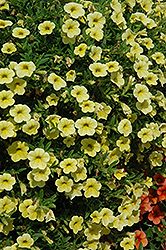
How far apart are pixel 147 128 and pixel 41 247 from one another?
1.27 m

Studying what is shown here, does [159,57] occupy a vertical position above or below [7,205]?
above

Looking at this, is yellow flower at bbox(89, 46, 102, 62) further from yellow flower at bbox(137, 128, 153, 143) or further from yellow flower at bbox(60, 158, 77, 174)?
yellow flower at bbox(60, 158, 77, 174)

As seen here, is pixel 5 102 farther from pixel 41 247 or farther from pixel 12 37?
pixel 41 247

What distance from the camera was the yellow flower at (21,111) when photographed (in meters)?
2.39

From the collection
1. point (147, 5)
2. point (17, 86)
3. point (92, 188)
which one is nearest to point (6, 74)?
point (17, 86)

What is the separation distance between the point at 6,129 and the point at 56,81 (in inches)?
20.6

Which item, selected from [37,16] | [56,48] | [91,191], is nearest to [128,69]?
[56,48]

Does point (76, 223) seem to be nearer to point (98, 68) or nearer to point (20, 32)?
point (98, 68)

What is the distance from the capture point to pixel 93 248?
2.61 metres

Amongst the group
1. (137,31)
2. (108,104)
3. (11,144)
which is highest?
(137,31)

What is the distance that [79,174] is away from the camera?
2.49 m

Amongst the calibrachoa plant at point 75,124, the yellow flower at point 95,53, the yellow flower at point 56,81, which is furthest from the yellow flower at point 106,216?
the yellow flower at point 95,53

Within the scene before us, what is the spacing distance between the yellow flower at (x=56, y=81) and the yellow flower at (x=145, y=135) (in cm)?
74

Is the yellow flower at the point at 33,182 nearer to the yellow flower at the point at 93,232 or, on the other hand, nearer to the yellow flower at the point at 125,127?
the yellow flower at the point at 93,232
